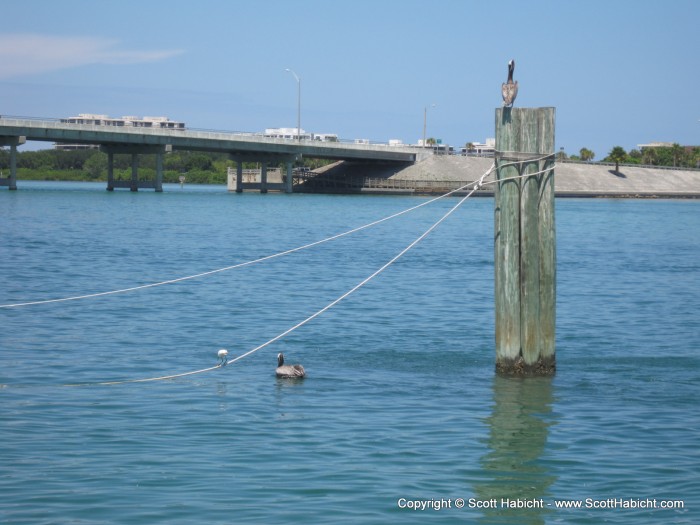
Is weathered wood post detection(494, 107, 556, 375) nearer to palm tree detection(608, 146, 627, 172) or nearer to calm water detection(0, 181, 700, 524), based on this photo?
calm water detection(0, 181, 700, 524)

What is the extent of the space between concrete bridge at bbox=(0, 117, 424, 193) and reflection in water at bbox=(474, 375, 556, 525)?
92217mm

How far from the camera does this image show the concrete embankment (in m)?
137

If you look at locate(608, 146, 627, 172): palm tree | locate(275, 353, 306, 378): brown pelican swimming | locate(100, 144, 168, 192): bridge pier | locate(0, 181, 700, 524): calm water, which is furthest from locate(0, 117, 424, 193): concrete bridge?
locate(275, 353, 306, 378): brown pelican swimming

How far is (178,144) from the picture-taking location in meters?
114

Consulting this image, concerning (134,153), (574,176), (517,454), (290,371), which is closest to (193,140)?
(134,153)

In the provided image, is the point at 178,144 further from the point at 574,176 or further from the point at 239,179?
the point at 574,176

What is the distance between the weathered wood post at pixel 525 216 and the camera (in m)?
15.8

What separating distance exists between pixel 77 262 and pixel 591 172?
12094 centimetres

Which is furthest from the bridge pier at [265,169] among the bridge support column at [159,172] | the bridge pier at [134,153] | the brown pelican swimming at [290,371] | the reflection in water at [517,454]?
Result: the reflection in water at [517,454]

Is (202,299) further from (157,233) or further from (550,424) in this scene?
(157,233)

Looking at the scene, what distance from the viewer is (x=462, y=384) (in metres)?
17.3

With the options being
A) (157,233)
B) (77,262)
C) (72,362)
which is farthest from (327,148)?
(72,362)

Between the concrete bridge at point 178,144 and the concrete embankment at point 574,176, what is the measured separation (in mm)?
2525

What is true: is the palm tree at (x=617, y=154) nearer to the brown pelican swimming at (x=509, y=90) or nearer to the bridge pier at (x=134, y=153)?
the bridge pier at (x=134, y=153)
